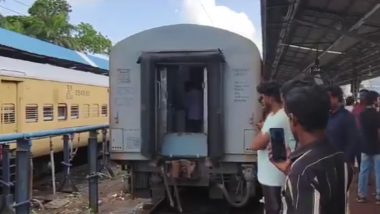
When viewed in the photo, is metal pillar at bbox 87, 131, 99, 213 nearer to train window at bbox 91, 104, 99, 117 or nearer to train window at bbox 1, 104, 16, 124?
train window at bbox 1, 104, 16, 124

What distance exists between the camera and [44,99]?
12117 millimetres

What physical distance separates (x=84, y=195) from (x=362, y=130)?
480cm

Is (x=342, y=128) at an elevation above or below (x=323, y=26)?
below

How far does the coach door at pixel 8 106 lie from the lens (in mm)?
10227

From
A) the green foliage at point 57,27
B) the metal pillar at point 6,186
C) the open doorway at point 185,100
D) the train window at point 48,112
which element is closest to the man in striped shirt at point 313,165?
the metal pillar at point 6,186

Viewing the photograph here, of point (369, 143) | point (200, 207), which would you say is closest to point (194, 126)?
point (200, 207)

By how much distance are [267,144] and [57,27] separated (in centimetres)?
4455

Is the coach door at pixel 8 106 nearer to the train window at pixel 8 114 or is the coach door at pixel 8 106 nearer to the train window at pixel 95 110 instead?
the train window at pixel 8 114

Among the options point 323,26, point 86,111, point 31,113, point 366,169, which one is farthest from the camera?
point 86,111

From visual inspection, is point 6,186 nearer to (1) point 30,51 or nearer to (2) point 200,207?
(2) point 200,207

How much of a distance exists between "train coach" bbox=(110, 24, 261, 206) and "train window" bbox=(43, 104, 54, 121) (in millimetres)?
4641

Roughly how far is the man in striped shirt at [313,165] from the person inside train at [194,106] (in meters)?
5.64

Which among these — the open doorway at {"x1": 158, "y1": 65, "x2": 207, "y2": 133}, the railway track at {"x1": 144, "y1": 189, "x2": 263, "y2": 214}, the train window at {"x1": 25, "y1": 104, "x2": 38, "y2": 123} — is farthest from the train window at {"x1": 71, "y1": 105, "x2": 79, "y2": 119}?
the open doorway at {"x1": 158, "y1": 65, "x2": 207, "y2": 133}

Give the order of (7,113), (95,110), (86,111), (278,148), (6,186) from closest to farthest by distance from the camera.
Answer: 1. (278,148)
2. (6,186)
3. (7,113)
4. (86,111)
5. (95,110)
